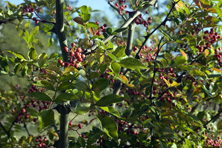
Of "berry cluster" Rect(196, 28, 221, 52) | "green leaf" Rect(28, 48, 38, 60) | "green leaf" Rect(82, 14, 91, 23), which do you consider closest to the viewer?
"green leaf" Rect(82, 14, 91, 23)

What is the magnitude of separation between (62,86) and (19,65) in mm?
540

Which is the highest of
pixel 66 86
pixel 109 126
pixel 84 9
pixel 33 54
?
pixel 84 9

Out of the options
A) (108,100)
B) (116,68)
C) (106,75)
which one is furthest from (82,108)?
(106,75)

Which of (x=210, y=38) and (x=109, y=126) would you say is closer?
(x=109, y=126)

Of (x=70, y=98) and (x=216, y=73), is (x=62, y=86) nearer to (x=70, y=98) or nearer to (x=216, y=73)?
(x=70, y=98)

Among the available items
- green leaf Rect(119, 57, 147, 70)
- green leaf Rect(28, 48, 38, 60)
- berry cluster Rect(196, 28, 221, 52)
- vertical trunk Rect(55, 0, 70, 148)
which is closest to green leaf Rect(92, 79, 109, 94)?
green leaf Rect(119, 57, 147, 70)

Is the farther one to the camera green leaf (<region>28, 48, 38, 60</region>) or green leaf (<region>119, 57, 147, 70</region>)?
green leaf (<region>28, 48, 38, 60</region>)

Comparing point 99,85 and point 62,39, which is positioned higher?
point 62,39

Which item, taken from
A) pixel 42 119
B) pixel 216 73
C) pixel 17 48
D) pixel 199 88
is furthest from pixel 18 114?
pixel 17 48

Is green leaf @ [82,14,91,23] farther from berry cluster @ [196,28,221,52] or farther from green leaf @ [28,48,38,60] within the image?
berry cluster @ [196,28,221,52]

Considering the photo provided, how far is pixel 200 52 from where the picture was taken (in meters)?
1.70

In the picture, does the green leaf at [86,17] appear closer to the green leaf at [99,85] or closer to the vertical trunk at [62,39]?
the vertical trunk at [62,39]

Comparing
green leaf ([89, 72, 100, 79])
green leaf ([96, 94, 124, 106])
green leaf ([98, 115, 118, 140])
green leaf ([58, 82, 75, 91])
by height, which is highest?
green leaf ([89, 72, 100, 79])

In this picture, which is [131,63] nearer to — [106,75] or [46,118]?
[46,118]
